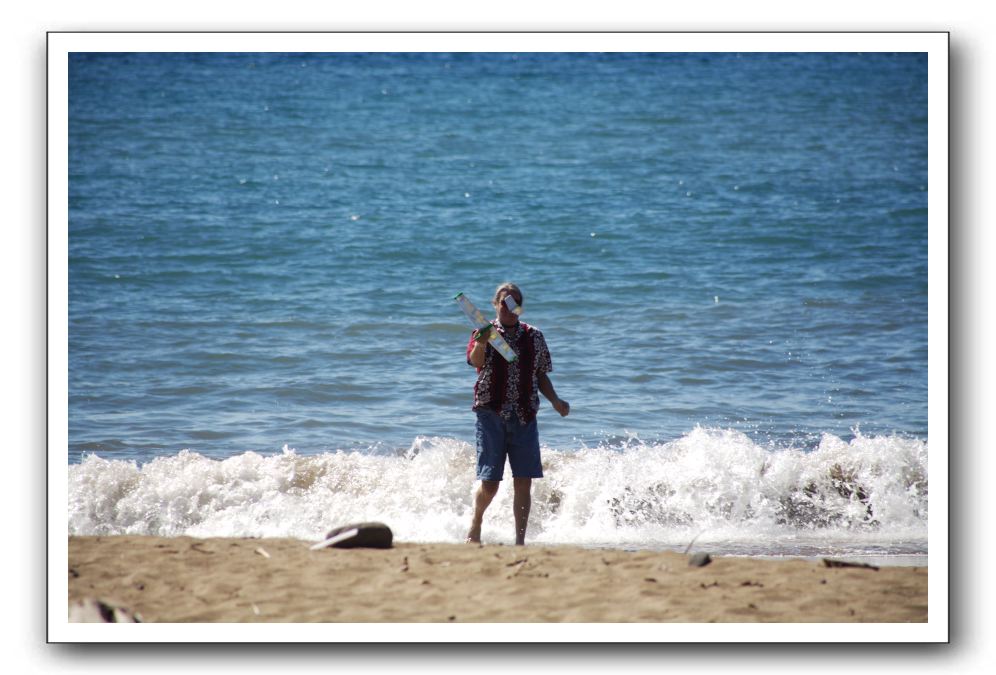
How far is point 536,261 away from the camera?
385 inches

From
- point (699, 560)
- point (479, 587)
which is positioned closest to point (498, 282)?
point (699, 560)

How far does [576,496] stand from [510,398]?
5.62 feet

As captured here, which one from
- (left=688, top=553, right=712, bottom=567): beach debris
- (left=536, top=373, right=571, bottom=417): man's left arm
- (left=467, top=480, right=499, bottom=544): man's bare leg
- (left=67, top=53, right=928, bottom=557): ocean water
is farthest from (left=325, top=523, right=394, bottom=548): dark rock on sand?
(left=688, top=553, right=712, bottom=567): beach debris

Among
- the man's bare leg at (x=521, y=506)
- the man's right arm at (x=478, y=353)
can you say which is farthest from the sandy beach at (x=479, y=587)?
the man's right arm at (x=478, y=353)

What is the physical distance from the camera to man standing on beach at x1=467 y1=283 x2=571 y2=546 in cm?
449

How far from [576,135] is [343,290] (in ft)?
12.7

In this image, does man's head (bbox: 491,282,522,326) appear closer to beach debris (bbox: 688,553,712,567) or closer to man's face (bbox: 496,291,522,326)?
man's face (bbox: 496,291,522,326)

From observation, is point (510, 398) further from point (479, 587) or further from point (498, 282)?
point (498, 282)

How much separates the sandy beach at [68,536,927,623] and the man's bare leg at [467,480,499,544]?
347 mm

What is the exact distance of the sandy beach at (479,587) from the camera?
3785 mm

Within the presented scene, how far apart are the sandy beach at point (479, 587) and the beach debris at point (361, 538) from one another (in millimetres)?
70

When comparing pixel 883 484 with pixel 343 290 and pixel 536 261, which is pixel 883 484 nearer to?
pixel 536 261

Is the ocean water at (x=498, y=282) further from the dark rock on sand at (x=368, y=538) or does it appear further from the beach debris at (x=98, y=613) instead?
the beach debris at (x=98, y=613)
